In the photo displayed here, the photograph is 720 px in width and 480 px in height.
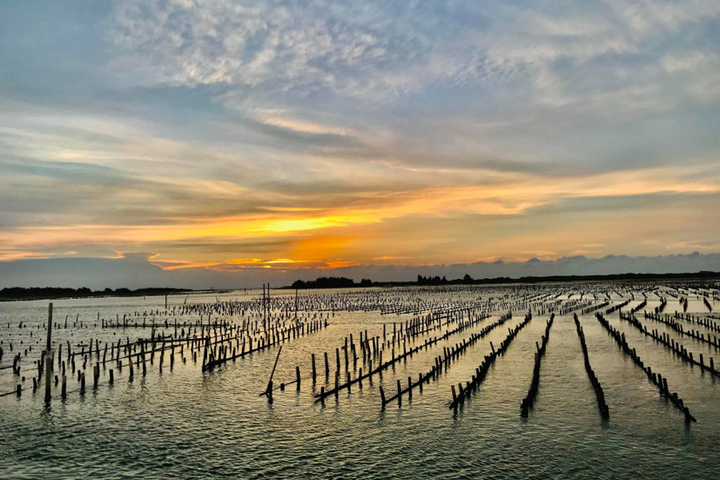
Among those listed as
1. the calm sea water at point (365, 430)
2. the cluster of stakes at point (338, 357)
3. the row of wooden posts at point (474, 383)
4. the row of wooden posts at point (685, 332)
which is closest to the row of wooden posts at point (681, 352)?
the cluster of stakes at point (338, 357)

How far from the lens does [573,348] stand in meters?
36.2

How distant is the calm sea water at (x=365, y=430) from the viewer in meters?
15.5

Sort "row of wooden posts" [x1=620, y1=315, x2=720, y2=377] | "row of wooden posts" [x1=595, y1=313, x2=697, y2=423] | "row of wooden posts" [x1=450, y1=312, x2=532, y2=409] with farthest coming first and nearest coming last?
"row of wooden posts" [x1=620, y1=315, x2=720, y2=377], "row of wooden posts" [x1=450, y1=312, x2=532, y2=409], "row of wooden posts" [x1=595, y1=313, x2=697, y2=423]

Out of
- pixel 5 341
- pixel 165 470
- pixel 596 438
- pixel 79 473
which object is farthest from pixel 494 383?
pixel 5 341

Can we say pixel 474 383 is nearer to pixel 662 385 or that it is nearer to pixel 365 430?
pixel 365 430

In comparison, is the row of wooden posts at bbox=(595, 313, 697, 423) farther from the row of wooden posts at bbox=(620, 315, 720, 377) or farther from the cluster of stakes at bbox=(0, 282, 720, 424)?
the row of wooden posts at bbox=(620, 315, 720, 377)

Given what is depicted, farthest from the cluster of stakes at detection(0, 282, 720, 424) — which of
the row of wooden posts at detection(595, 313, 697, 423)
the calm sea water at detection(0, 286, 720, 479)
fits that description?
the calm sea water at detection(0, 286, 720, 479)

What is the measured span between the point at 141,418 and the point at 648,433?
18.5 metres

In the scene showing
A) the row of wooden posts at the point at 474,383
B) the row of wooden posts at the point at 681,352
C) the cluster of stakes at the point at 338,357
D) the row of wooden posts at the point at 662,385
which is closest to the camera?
the row of wooden posts at the point at 662,385

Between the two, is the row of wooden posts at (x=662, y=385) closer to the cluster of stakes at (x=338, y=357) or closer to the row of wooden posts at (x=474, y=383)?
the cluster of stakes at (x=338, y=357)

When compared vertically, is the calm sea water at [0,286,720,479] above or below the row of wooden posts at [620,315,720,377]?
below

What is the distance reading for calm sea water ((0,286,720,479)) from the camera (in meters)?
15.5

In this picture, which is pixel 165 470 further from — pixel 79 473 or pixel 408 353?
pixel 408 353

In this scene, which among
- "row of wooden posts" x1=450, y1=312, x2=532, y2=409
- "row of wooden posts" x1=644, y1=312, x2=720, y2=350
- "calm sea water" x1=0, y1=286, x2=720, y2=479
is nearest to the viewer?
"calm sea water" x1=0, y1=286, x2=720, y2=479
